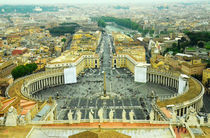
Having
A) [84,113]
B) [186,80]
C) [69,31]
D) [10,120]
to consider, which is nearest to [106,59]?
[186,80]

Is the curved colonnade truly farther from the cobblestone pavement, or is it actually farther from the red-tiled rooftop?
the red-tiled rooftop

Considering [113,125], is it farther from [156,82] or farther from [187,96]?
[156,82]

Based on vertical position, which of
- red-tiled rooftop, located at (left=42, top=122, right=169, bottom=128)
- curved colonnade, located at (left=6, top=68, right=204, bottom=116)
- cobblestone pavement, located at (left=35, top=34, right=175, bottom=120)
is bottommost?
cobblestone pavement, located at (left=35, top=34, right=175, bottom=120)

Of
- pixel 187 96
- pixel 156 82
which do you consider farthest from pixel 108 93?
pixel 187 96

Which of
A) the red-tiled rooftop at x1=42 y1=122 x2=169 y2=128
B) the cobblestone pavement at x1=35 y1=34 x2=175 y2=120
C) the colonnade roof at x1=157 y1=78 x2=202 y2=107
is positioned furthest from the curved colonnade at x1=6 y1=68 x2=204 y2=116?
the red-tiled rooftop at x1=42 y1=122 x2=169 y2=128

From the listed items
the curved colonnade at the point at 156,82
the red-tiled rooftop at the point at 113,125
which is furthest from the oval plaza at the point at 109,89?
the red-tiled rooftop at the point at 113,125

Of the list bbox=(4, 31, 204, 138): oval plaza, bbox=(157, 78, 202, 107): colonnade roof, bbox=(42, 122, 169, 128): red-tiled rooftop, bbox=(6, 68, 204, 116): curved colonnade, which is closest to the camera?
bbox=(42, 122, 169, 128): red-tiled rooftop

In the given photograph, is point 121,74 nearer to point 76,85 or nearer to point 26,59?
point 76,85

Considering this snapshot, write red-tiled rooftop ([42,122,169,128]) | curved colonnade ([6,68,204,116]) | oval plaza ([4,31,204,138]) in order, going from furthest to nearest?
A: curved colonnade ([6,68,204,116]) < oval plaza ([4,31,204,138]) < red-tiled rooftop ([42,122,169,128])
